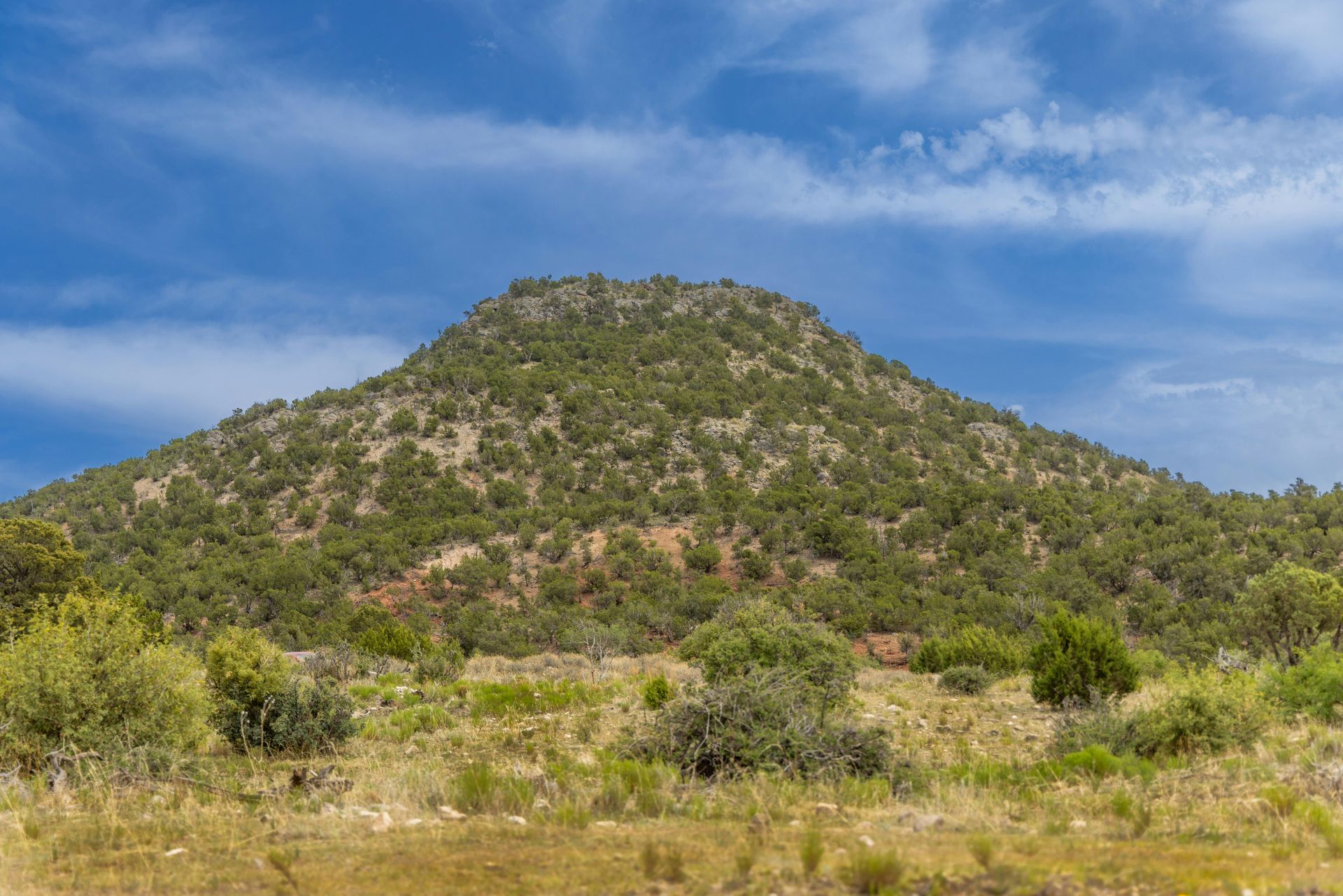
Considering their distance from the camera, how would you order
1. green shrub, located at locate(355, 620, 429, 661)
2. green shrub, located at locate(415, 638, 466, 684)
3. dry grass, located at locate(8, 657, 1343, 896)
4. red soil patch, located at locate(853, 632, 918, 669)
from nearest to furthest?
dry grass, located at locate(8, 657, 1343, 896), green shrub, located at locate(415, 638, 466, 684), green shrub, located at locate(355, 620, 429, 661), red soil patch, located at locate(853, 632, 918, 669)

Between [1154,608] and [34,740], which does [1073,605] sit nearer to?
[1154,608]

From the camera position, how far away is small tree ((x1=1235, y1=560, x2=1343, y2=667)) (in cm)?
1695

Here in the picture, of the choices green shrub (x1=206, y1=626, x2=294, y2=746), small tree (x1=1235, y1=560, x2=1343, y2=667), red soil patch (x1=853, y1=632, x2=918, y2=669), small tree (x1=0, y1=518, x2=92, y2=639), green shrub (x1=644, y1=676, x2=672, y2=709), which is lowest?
red soil patch (x1=853, y1=632, x2=918, y2=669)

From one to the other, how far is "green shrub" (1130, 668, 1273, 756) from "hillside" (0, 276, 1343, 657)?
67.0 ft

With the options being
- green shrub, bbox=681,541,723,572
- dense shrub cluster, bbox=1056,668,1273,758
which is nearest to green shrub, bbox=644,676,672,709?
dense shrub cluster, bbox=1056,668,1273,758

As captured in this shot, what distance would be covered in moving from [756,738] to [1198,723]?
5.75 meters

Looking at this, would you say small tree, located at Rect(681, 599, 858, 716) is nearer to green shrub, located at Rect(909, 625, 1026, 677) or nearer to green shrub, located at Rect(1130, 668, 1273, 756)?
green shrub, located at Rect(1130, 668, 1273, 756)

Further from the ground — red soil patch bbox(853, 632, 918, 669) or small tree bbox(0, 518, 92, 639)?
small tree bbox(0, 518, 92, 639)

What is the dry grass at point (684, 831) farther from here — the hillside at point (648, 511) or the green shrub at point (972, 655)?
the hillside at point (648, 511)

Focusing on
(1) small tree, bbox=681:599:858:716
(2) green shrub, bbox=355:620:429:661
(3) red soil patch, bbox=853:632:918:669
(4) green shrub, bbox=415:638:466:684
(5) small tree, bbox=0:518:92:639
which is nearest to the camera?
(1) small tree, bbox=681:599:858:716

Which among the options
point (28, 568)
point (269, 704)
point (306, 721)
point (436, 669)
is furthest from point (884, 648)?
point (28, 568)

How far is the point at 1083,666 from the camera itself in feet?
51.3

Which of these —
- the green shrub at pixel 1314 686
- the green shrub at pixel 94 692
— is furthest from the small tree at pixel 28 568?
the green shrub at pixel 1314 686

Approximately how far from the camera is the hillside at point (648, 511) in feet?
130
